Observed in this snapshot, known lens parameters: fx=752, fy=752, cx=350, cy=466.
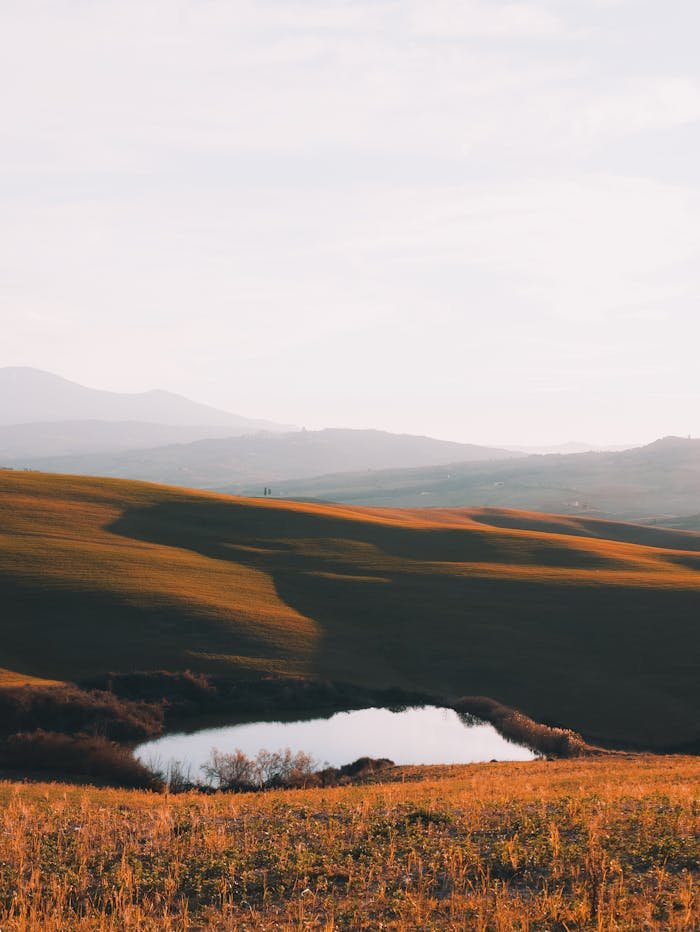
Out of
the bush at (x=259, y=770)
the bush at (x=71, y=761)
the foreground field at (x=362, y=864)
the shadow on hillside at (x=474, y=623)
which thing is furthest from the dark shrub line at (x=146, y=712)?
the foreground field at (x=362, y=864)

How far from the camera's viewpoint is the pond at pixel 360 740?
144ft

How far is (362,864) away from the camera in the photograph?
17.3m

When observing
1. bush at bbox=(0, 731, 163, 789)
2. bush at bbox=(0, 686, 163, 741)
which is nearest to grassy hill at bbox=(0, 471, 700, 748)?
bush at bbox=(0, 686, 163, 741)

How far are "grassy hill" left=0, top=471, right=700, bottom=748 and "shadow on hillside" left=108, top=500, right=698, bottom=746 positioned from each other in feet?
0.59

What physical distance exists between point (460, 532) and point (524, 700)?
4333cm

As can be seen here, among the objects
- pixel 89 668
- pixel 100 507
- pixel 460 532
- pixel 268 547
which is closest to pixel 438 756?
pixel 89 668

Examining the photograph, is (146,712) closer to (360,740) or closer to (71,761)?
(71,761)

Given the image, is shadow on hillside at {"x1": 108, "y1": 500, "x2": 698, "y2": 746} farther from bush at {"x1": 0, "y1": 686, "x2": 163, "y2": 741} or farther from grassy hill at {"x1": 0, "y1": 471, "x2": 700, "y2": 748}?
bush at {"x1": 0, "y1": 686, "x2": 163, "y2": 741}

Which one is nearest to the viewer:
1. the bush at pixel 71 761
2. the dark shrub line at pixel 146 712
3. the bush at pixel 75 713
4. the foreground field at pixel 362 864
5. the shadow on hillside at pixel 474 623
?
the foreground field at pixel 362 864

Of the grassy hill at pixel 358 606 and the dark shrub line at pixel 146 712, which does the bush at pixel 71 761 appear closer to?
the dark shrub line at pixel 146 712

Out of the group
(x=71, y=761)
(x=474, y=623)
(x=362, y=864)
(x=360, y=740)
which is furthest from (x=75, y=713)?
(x=474, y=623)

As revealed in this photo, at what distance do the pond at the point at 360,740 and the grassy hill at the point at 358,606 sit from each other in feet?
14.4

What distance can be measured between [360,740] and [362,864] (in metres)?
30.8

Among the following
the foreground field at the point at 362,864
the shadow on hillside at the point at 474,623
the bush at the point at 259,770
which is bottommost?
the bush at the point at 259,770
